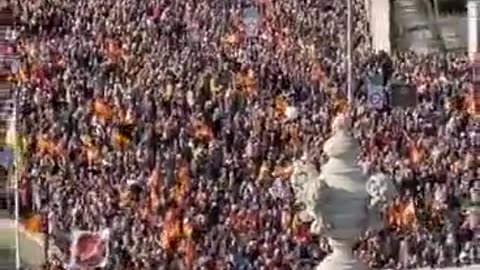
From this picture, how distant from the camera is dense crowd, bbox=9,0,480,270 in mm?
29453

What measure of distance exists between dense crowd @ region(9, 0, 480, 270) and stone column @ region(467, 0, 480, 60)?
63cm

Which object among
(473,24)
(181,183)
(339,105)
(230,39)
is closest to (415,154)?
(339,105)

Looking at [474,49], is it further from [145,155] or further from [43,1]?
[145,155]

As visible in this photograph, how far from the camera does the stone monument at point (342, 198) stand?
1589 cm

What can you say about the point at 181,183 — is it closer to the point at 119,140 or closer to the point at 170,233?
the point at 170,233

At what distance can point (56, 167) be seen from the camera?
108ft

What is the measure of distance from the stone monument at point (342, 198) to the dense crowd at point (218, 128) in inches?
222

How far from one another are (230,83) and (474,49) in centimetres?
750

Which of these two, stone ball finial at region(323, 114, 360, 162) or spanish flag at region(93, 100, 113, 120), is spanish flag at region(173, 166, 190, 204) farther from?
stone ball finial at region(323, 114, 360, 162)

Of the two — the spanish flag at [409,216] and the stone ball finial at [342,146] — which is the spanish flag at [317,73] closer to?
the spanish flag at [409,216]

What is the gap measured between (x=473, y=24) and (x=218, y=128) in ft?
38.9

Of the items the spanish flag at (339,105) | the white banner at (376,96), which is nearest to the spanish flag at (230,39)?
the white banner at (376,96)

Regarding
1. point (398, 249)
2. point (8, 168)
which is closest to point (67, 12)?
point (398, 249)

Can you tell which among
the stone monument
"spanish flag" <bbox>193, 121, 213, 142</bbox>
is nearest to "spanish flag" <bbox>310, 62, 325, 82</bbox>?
"spanish flag" <bbox>193, 121, 213, 142</bbox>
